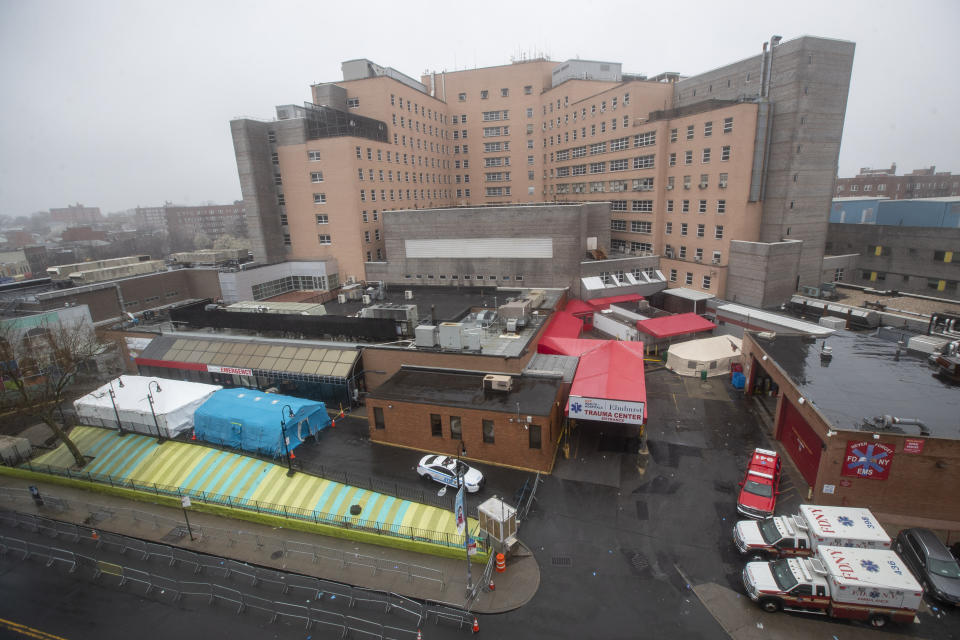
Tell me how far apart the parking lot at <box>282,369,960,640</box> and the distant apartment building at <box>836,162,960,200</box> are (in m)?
109

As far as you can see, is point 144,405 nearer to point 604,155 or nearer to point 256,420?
point 256,420

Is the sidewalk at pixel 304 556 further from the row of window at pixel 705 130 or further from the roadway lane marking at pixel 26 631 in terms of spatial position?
the row of window at pixel 705 130

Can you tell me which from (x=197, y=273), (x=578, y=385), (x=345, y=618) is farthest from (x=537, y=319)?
(x=197, y=273)

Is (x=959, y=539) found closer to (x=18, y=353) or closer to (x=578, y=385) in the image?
(x=578, y=385)

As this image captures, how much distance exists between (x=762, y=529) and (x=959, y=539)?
8.11 metres

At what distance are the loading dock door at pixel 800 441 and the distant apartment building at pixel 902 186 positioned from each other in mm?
110173

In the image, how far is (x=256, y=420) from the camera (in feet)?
81.5

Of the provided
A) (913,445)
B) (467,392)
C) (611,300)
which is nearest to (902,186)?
(611,300)

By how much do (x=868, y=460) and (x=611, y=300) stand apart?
2924 cm

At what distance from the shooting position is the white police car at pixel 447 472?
21.3 m

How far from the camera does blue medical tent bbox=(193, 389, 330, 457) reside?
24703mm

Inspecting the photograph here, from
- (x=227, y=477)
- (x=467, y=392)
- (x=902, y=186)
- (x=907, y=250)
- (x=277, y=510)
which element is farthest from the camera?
(x=902, y=186)

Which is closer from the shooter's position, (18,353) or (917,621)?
(917,621)

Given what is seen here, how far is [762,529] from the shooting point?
688 inches
